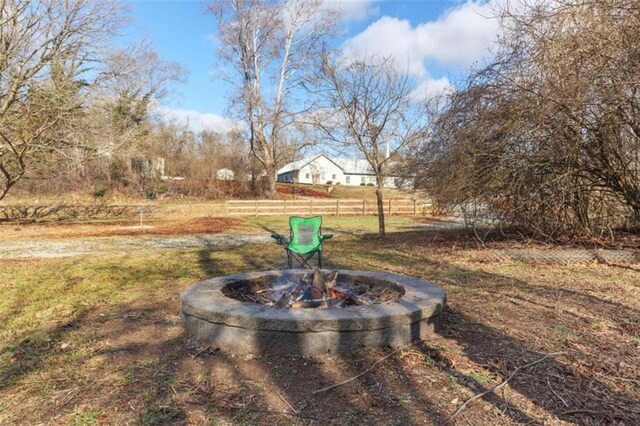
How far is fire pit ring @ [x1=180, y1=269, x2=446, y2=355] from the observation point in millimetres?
2746

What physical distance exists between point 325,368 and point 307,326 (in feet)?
0.90

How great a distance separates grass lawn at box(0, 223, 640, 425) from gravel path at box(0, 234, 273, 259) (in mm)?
4292

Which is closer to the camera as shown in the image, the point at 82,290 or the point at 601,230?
the point at 82,290

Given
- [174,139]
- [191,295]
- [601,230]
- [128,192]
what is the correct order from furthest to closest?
[174,139] < [128,192] < [601,230] < [191,295]

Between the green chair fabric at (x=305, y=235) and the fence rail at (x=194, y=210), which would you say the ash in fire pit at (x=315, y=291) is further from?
the fence rail at (x=194, y=210)

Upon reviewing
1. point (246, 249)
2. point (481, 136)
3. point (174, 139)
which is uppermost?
point (174, 139)

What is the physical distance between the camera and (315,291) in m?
3.79

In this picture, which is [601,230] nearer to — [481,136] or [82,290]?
[481,136]

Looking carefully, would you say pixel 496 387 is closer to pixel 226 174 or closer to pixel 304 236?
pixel 304 236

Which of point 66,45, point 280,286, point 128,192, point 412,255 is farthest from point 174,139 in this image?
point 280,286

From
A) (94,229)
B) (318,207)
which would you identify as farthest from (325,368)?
(318,207)

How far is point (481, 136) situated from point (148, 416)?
6898mm

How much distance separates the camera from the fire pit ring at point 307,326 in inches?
108

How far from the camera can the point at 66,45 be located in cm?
1215
